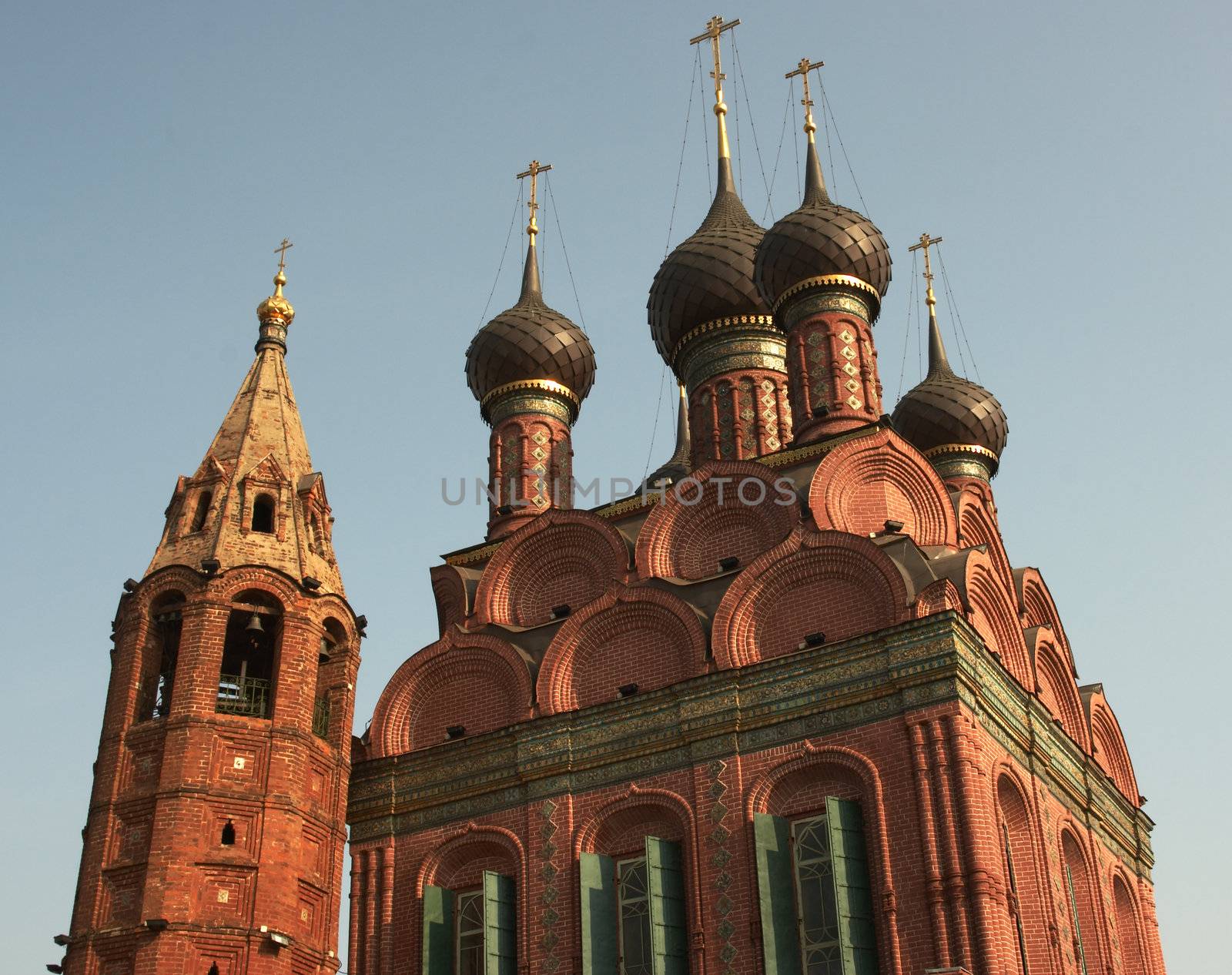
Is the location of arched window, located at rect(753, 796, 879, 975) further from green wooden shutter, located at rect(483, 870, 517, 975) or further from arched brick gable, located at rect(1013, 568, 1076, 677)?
arched brick gable, located at rect(1013, 568, 1076, 677)

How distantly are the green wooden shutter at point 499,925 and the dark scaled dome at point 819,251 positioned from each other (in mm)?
7558

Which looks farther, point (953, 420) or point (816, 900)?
point (953, 420)

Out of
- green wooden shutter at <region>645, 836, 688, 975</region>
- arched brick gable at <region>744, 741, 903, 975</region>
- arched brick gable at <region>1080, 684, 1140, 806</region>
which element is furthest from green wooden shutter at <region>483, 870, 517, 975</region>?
arched brick gable at <region>1080, 684, 1140, 806</region>

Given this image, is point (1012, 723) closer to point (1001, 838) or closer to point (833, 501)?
point (1001, 838)

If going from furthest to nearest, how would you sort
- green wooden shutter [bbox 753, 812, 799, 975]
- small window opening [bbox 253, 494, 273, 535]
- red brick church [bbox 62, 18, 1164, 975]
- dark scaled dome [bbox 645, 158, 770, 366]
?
dark scaled dome [bbox 645, 158, 770, 366]
small window opening [bbox 253, 494, 273, 535]
red brick church [bbox 62, 18, 1164, 975]
green wooden shutter [bbox 753, 812, 799, 975]

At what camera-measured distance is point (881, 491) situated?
15.9 meters

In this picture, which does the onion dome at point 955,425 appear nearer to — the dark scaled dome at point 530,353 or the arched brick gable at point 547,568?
the dark scaled dome at point 530,353

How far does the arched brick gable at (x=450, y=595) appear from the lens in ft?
55.1

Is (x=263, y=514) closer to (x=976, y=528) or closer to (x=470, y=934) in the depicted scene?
(x=470, y=934)

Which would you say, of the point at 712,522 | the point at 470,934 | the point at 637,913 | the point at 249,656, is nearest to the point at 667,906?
the point at 637,913

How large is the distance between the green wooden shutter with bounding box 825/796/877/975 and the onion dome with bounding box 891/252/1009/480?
9.43 m

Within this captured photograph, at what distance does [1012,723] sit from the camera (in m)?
14.2

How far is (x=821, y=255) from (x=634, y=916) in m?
7.90

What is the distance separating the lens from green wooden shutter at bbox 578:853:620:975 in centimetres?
1355
